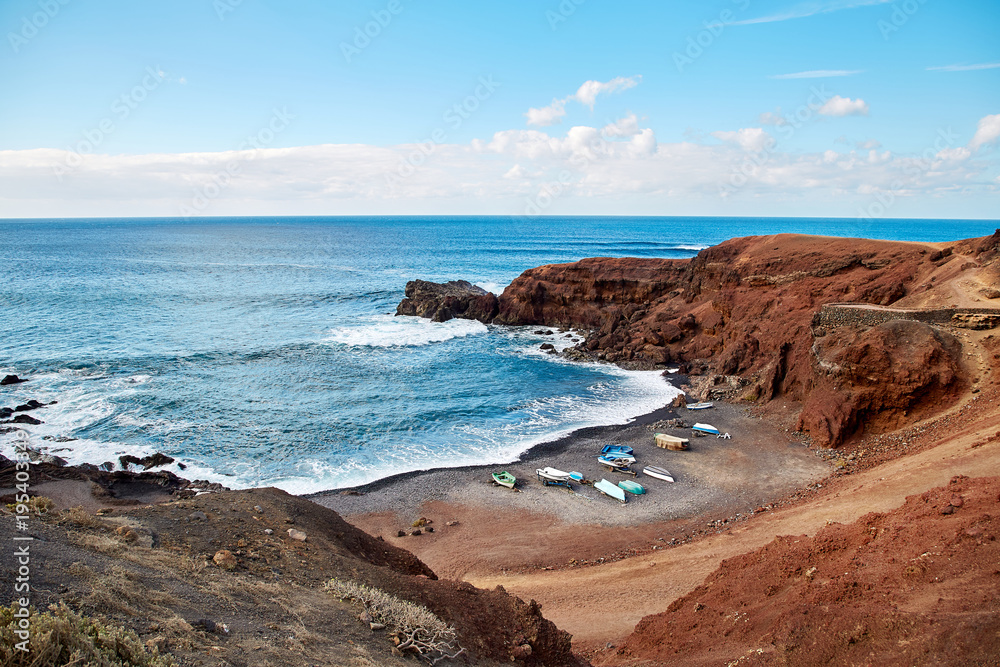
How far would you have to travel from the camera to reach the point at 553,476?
73.5 feet

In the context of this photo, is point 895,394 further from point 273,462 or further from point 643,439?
point 273,462

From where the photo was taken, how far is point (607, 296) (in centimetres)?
5028

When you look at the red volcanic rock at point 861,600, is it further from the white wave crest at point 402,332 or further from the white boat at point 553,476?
the white wave crest at point 402,332

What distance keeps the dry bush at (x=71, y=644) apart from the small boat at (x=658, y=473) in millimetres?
19550

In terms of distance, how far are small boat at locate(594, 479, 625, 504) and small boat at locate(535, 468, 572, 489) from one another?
47.9 inches

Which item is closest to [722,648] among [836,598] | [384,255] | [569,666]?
[836,598]

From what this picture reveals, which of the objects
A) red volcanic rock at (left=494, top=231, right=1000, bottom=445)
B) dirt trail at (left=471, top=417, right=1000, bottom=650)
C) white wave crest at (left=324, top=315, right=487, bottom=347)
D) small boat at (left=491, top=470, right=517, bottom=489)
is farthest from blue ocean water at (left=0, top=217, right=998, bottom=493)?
dirt trail at (left=471, top=417, right=1000, bottom=650)

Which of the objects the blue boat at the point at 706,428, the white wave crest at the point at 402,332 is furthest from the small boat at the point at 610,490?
the white wave crest at the point at 402,332

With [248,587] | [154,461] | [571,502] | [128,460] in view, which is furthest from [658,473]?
[128,460]

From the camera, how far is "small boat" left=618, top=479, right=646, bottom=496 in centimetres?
2130

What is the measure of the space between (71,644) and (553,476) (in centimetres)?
1853

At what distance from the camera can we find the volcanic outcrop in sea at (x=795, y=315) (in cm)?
2292

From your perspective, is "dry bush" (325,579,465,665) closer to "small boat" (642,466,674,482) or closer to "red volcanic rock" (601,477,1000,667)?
"red volcanic rock" (601,477,1000,667)

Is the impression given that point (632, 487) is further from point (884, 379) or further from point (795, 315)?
point (795, 315)
